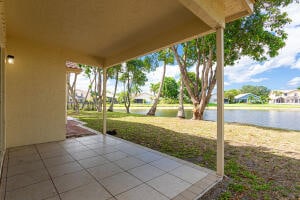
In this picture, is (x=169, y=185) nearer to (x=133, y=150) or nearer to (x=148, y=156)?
(x=148, y=156)

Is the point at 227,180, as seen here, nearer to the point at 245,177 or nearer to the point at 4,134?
the point at 245,177

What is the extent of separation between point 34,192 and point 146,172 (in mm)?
1526

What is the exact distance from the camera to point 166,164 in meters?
2.76

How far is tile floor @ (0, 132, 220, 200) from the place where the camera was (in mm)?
1867

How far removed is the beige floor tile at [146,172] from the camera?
2.29 m

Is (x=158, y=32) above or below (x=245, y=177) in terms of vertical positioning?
above

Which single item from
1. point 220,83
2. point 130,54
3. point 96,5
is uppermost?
point 96,5

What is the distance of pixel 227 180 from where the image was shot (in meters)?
2.27

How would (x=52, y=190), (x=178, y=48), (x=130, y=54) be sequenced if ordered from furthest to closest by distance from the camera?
(x=178, y=48) → (x=130, y=54) → (x=52, y=190)

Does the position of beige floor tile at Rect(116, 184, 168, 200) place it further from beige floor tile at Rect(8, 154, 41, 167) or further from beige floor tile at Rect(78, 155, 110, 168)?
→ beige floor tile at Rect(8, 154, 41, 167)

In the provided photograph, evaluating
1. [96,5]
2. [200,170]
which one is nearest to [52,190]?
[200,170]

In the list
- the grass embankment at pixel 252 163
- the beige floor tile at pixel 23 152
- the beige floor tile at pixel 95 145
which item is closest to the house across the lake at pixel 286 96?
the grass embankment at pixel 252 163

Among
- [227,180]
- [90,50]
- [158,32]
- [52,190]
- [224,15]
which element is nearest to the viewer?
[52,190]

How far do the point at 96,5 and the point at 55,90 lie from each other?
9.41 feet
